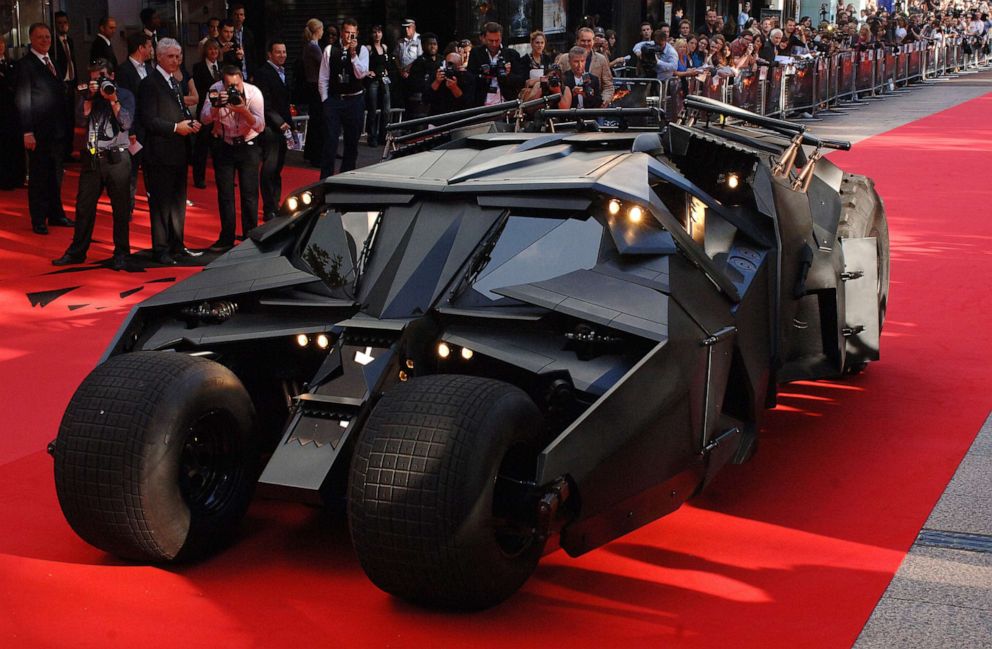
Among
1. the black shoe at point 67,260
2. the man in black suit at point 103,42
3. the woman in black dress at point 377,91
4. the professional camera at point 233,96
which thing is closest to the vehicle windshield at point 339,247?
the professional camera at point 233,96

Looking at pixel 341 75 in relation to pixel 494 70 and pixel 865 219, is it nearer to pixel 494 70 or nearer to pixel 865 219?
pixel 494 70

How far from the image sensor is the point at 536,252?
572 centimetres

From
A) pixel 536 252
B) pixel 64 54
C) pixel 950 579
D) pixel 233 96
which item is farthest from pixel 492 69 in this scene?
pixel 950 579

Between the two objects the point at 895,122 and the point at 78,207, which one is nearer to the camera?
the point at 78,207

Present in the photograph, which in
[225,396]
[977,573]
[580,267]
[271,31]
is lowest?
[977,573]

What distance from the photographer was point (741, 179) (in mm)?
7055

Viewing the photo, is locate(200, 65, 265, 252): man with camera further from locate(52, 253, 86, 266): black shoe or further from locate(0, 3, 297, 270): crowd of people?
locate(52, 253, 86, 266): black shoe

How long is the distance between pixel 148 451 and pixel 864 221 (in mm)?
4924

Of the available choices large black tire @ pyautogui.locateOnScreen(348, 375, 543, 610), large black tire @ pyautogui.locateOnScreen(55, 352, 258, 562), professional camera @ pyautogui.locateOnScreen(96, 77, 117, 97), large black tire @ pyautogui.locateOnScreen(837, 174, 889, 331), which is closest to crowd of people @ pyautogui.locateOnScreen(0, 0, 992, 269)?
professional camera @ pyautogui.locateOnScreen(96, 77, 117, 97)

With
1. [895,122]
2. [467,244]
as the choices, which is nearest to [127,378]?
[467,244]

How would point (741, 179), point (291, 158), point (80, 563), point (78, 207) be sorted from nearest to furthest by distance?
point (80, 563) < point (741, 179) < point (78, 207) < point (291, 158)

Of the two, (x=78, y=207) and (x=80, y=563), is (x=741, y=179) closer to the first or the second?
(x=80, y=563)

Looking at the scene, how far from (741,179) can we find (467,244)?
1.94 metres

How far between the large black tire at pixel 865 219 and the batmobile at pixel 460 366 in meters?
1.17
